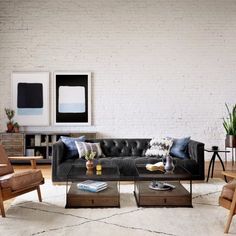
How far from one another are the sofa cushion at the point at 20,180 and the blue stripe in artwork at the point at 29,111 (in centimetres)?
353

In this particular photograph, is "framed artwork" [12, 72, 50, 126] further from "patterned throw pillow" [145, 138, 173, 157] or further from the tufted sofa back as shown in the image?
"patterned throw pillow" [145, 138, 173, 157]

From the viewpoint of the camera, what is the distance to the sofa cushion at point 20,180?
3477 millimetres

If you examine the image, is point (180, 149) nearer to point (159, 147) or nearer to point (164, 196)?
point (159, 147)

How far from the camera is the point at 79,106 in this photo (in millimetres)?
7285

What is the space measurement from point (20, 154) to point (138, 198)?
377cm

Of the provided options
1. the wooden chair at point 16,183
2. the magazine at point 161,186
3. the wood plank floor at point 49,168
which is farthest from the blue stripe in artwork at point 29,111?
the magazine at point 161,186

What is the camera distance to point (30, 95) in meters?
7.28

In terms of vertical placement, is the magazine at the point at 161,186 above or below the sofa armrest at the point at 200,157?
below

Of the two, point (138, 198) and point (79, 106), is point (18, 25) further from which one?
point (138, 198)

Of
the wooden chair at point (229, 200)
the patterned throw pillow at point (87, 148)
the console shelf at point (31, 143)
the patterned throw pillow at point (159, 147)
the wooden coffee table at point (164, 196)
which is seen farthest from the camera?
the console shelf at point (31, 143)

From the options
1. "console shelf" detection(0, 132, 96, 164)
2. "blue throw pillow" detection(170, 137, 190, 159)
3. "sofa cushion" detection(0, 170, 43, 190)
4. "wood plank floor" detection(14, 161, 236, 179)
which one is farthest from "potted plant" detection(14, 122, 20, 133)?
"blue throw pillow" detection(170, 137, 190, 159)

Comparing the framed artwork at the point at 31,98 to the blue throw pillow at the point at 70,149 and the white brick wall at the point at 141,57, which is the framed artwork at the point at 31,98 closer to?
the white brick wall at the point at 141,57

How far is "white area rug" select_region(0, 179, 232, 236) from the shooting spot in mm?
2959

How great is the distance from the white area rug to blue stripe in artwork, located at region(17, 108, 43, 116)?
3403 mm
